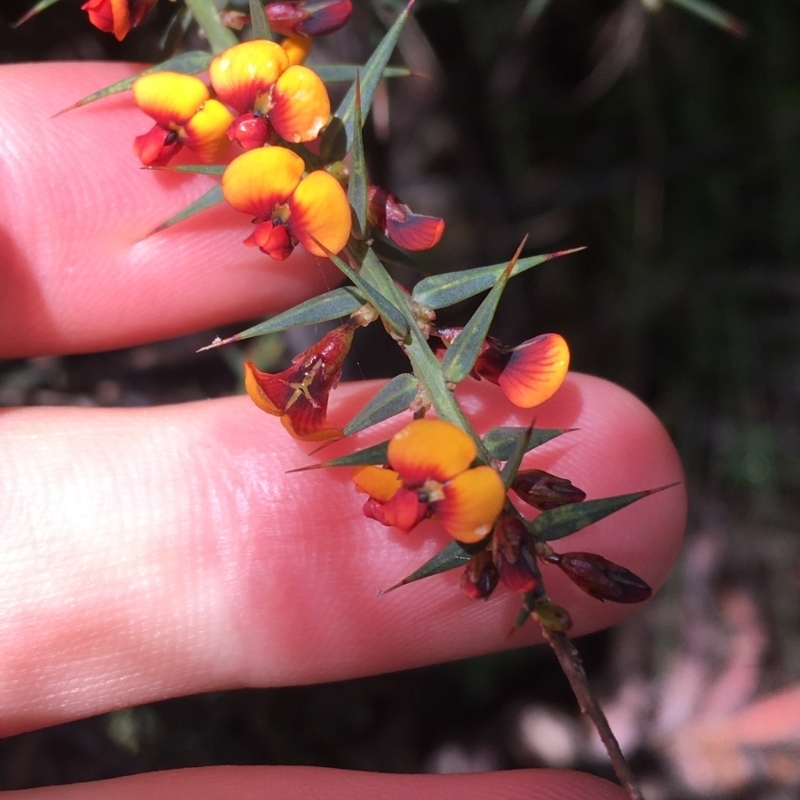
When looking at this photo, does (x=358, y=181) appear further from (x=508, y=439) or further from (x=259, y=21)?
(x=508, y=439)

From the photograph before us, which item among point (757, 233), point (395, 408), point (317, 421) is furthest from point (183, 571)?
point (757, 233)

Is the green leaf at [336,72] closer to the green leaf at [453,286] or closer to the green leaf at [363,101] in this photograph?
the green leaf at [363,101]

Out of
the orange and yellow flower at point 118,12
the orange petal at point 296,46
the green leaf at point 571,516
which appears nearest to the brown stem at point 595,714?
the green leaf at point 571,516

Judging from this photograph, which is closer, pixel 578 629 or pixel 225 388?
pixel 578 629

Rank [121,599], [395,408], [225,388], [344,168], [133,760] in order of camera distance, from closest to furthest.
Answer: [395,408]
[344,168]
[121,599]
[133,760]
[225,388]

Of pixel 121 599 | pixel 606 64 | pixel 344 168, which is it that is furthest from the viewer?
pixel 606 64

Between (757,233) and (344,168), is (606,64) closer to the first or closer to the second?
(757,233)
